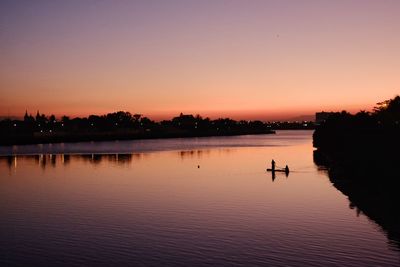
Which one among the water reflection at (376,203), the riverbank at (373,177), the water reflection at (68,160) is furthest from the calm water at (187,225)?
the water reflection at (68,160)

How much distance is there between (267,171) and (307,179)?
40.8 ft

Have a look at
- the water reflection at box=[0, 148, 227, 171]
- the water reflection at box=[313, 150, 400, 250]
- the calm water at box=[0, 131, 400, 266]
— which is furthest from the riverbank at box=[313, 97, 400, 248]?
the water reflection at box=[0, 148, 227, 171]

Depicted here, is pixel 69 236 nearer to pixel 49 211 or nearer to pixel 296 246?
pixel 49 211

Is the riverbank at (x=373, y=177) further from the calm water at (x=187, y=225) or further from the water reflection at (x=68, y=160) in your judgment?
the water reflection at (x=68, y=160)

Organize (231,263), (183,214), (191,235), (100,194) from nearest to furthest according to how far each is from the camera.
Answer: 1. (231,263)
2. (191,235)
3. (183,214)
4. (100,194)

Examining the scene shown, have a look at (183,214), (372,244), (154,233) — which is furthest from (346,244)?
(183,214)

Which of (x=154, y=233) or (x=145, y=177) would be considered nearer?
(x=154, y=233)

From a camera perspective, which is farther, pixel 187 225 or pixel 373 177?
pixel 373 177

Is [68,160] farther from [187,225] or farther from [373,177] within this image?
[187,225]

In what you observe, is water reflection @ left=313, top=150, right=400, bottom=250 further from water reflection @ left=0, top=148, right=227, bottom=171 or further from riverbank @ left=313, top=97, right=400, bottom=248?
water reflection @ left=0, top=148, right=227, bottom=171

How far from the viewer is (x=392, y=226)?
105ft

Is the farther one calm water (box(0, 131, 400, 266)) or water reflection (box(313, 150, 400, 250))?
water reflection (box(313, 150, 400, 250))

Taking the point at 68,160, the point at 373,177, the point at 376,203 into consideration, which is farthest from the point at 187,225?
the point at 68,160

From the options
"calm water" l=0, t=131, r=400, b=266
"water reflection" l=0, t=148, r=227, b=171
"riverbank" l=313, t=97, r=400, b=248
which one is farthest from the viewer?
"water reflection" l=0, t=148, r=227, b=171
